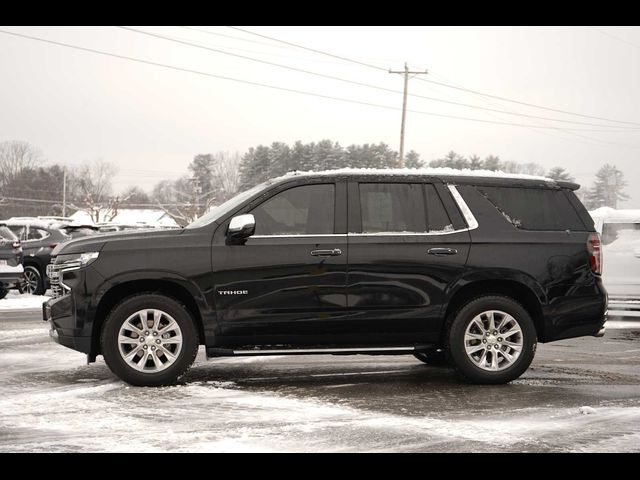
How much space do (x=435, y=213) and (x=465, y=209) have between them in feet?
0.93

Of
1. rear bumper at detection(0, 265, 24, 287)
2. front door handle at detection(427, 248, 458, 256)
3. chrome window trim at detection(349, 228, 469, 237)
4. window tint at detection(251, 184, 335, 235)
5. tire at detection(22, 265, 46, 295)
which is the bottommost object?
tire at detection(22, 265, 46, 295)

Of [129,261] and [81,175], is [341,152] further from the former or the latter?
[129,261]

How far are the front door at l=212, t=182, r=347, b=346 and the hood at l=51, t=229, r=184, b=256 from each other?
501mm

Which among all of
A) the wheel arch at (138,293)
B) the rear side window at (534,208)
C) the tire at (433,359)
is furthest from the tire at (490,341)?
the wheel arch at (138,293)

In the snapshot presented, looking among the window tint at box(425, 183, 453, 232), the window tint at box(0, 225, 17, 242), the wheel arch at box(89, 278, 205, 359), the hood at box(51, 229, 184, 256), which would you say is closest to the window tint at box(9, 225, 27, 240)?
the window tint at box(0, 225, 17, 242)

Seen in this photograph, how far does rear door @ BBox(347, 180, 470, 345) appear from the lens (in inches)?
294

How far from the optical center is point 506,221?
7.80m

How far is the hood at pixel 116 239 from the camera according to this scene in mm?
7387

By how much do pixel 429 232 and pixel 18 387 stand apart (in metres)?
3.82

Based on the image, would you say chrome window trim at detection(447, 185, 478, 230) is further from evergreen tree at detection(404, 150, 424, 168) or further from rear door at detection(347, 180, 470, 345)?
evergreen tree at detection(404, 150, 424, 168)

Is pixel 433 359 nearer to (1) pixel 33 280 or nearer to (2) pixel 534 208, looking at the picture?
(2) pixel 534 208

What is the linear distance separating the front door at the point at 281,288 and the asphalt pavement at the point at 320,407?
49 centimetres
